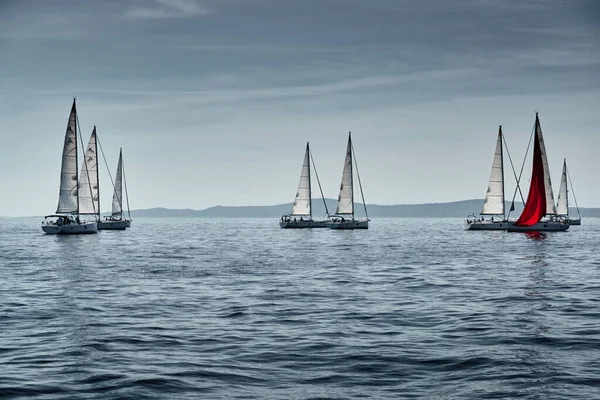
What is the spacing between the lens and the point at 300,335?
61.5 ft

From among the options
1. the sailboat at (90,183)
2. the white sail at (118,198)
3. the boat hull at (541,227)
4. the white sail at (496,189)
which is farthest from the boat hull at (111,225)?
the boat hull at (541,227)

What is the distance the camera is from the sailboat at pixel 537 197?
9119cm

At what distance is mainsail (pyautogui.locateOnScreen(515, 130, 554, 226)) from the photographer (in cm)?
9100

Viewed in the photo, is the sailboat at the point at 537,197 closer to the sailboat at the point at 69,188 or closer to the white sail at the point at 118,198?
the sailboat at the point at 69,188

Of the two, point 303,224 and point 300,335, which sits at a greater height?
point 303,224

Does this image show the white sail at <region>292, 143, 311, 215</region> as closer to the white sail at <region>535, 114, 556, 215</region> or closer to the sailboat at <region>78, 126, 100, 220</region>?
the sailboat at <region>78, 126, 100, 220</region>

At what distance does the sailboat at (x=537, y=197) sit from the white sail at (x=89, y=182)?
55.8 metres

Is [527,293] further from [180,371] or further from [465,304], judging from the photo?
[180,371]

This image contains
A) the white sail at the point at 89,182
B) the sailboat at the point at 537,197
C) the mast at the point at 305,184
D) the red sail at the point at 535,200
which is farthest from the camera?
the mast at the point at 305,184

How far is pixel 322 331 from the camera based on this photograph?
63.3 ft

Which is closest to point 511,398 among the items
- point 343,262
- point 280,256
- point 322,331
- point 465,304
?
point 322,331

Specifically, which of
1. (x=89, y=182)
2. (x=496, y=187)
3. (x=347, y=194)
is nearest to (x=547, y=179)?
(x=496, y=187)

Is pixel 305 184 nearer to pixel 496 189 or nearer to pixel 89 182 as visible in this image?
pixel 496 189

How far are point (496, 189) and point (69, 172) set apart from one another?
5801 centimetres
